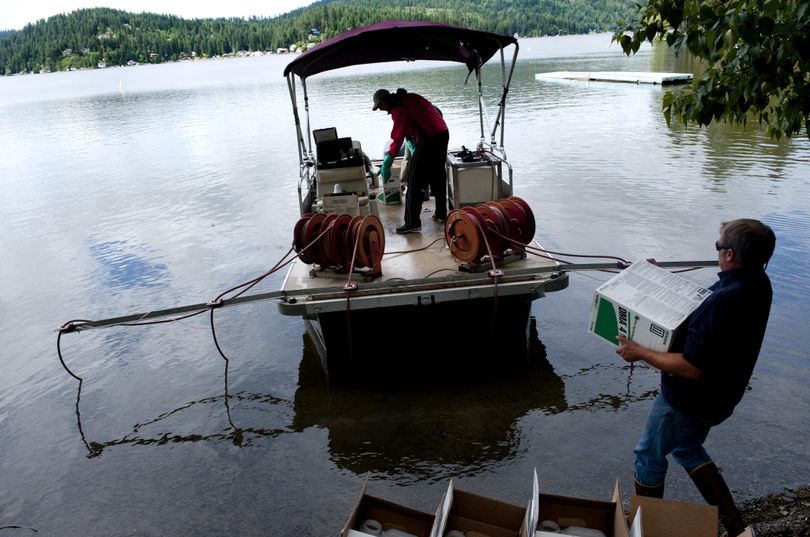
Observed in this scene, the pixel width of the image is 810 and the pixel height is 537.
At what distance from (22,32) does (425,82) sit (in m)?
169


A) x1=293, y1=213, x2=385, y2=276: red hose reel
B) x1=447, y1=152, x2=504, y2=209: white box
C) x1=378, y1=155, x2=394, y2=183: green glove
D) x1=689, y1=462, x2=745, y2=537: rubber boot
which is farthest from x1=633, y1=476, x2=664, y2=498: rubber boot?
x1=378, y1=155, x2=394, y2=183: green glove

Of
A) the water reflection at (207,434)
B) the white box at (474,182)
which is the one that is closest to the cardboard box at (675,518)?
the water reflection at (207,434)

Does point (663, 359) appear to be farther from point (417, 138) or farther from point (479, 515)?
point (417, 138)

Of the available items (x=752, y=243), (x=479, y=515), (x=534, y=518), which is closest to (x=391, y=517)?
(x=479, y=515)

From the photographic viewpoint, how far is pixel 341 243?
5930mm

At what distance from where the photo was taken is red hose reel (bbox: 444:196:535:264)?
588 centimetres

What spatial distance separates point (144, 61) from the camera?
15975 centimetres

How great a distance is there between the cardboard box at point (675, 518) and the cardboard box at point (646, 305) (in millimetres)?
733

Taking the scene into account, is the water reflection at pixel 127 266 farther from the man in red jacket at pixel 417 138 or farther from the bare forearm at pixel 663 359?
the bare forearm at pixel 663 359

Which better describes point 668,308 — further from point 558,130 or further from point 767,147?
point 558,130

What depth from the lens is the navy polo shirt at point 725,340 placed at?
279cm

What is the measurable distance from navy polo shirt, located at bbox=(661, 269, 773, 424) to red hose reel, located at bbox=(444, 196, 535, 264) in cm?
286

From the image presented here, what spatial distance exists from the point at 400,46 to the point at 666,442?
688 cm

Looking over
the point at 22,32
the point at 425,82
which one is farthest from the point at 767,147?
the point at 22,32
